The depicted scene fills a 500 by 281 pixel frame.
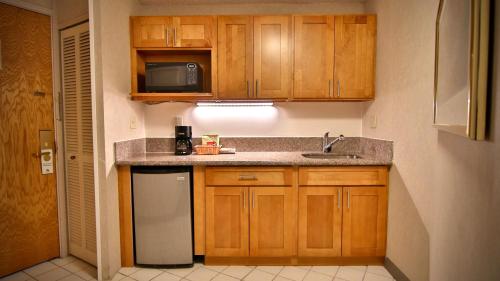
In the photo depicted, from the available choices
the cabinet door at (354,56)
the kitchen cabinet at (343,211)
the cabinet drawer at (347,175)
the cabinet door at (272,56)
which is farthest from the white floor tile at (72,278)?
the cabinet door at (354,56)

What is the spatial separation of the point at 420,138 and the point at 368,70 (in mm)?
871

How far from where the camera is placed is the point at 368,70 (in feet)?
7.61

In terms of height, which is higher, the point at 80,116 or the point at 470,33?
the point at 470,33

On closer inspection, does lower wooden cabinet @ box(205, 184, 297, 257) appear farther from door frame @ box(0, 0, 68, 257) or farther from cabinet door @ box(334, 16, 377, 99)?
door frame @ box(0, 0, 68, 257)

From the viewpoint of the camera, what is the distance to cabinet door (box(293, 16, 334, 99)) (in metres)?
2.29

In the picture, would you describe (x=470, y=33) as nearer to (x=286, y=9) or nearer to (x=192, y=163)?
(x=192, y=163)

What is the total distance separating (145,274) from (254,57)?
2021mm

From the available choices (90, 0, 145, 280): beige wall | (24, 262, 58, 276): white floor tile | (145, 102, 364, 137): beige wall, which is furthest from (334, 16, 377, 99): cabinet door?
(24, 262, 58, 276): white floor tile

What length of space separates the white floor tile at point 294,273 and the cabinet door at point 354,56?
1518mm

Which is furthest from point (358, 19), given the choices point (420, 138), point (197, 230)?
point (197, 230)

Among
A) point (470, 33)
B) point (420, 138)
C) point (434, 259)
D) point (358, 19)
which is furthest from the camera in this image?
point (358, 19)

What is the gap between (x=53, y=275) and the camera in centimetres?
206

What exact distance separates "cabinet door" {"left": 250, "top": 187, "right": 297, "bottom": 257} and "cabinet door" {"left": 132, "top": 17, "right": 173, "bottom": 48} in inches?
60.5

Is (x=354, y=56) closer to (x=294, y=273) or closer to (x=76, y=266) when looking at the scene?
(x=294, y=273)
